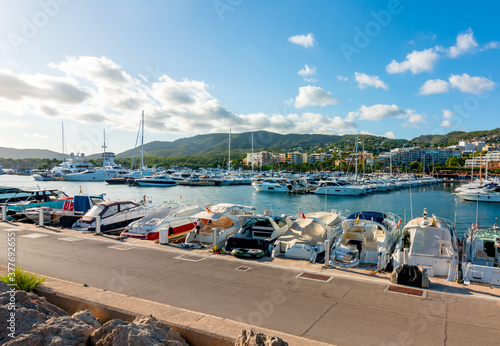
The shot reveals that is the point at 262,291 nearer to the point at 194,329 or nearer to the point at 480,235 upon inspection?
the point at 194,329

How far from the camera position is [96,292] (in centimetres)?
710

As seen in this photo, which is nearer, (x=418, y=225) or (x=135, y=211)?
(x=418, y=225)

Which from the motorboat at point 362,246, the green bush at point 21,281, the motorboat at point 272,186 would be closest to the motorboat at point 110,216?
the green bush at point 21,281

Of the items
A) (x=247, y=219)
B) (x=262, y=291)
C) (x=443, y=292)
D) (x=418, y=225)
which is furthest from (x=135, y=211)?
(x=443, y=292)

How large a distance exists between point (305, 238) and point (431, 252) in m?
5.22

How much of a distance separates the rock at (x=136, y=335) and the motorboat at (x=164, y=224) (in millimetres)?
12818

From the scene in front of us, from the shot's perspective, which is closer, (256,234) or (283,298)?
(283,298)

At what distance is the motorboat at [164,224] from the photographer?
18.2m

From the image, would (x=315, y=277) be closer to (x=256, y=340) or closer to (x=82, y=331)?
(x=256, y=340)

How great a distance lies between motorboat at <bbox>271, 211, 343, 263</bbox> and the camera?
1319 centimetres

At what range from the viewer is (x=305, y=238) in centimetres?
1498

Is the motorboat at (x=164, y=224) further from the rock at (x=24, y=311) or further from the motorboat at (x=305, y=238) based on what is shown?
the rock at (x=24, y=311)

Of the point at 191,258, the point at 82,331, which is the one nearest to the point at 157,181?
the point at 191,258

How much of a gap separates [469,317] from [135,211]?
21096mm
